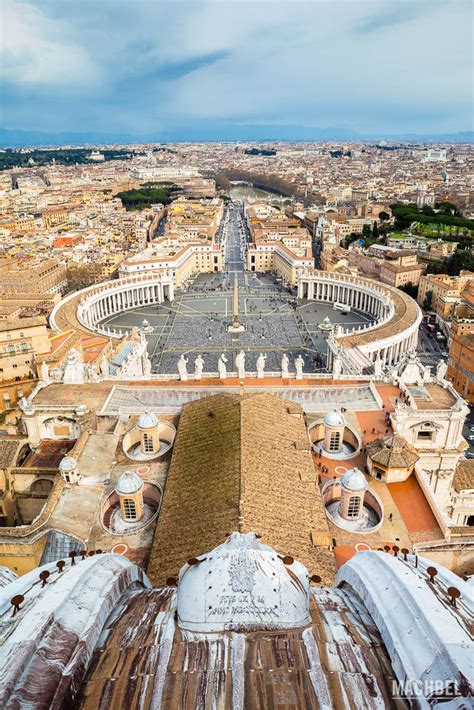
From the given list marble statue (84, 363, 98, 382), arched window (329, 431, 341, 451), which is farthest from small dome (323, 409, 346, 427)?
marble statue (84, 363, 98, 382)

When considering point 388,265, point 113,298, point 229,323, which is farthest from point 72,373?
point 388,265

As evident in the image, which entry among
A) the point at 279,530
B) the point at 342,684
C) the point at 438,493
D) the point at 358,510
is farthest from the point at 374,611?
the point at 438,493

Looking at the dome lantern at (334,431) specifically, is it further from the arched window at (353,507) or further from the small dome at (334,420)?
the arched window at (353,507)

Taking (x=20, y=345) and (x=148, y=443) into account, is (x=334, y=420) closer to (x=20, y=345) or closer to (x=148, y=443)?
(x=148, y=443)

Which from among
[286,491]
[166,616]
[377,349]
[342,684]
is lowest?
[377,349]

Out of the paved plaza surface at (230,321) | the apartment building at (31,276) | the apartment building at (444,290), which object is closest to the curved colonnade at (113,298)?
the paved plaza surface at (230,321)

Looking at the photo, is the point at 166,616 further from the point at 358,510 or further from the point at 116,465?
the point at 116,465
